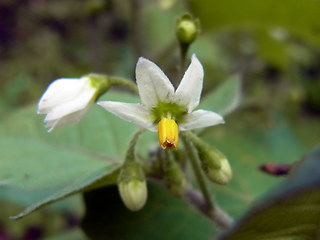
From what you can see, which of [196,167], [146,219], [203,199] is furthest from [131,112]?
[146,219]

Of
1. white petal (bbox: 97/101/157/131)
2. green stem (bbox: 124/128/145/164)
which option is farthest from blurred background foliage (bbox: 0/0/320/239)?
white petal (bbox: 97/101/157/131)

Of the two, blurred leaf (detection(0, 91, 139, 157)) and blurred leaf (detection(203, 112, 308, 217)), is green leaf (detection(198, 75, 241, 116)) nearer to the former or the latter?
blurred leaf (detection(203, 112, 308, 217))

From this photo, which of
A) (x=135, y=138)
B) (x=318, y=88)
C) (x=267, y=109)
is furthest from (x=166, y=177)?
(x=318, y=88)

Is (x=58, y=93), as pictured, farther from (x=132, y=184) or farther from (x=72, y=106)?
(x=132, y=184)

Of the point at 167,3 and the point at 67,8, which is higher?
the point at 67,8

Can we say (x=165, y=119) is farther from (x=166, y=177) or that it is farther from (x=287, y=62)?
(x=287, y=62)

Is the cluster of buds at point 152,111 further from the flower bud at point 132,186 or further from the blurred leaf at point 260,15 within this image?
the blurred leaf at point 260,15
